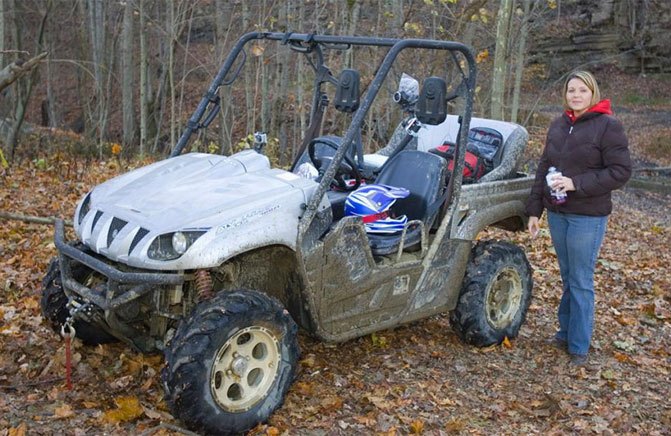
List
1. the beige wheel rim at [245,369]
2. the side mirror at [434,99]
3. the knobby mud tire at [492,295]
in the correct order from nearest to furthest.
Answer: the beige wheel rim at [245,369], the side mirror at [434,99], the knobby mud tire at [492,295]

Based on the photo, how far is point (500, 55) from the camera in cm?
1074

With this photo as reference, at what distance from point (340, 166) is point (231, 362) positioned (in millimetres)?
1513

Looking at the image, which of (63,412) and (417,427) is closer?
(63,412)

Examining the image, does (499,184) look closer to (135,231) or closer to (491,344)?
(491,344)

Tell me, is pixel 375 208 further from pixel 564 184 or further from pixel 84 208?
pixel 84 208

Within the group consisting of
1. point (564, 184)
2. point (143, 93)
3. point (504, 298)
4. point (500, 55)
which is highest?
point (500, 55)

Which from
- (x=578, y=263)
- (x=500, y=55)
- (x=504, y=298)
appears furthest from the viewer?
(x=500, y=55)

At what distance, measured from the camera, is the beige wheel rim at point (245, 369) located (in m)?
3.87

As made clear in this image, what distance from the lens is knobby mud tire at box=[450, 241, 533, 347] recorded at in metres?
5.42

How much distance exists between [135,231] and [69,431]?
1.07m

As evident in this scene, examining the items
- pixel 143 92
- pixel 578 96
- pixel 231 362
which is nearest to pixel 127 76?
pixel 143 92

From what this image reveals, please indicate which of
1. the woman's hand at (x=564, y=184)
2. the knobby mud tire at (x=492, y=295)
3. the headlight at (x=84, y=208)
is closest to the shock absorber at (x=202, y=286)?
the headlight at (x=84, y=208)

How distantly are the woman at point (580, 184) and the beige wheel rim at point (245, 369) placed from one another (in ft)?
8.01

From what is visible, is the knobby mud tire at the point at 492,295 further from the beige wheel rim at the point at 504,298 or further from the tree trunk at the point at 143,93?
the tree trunk at the point at 143,93
